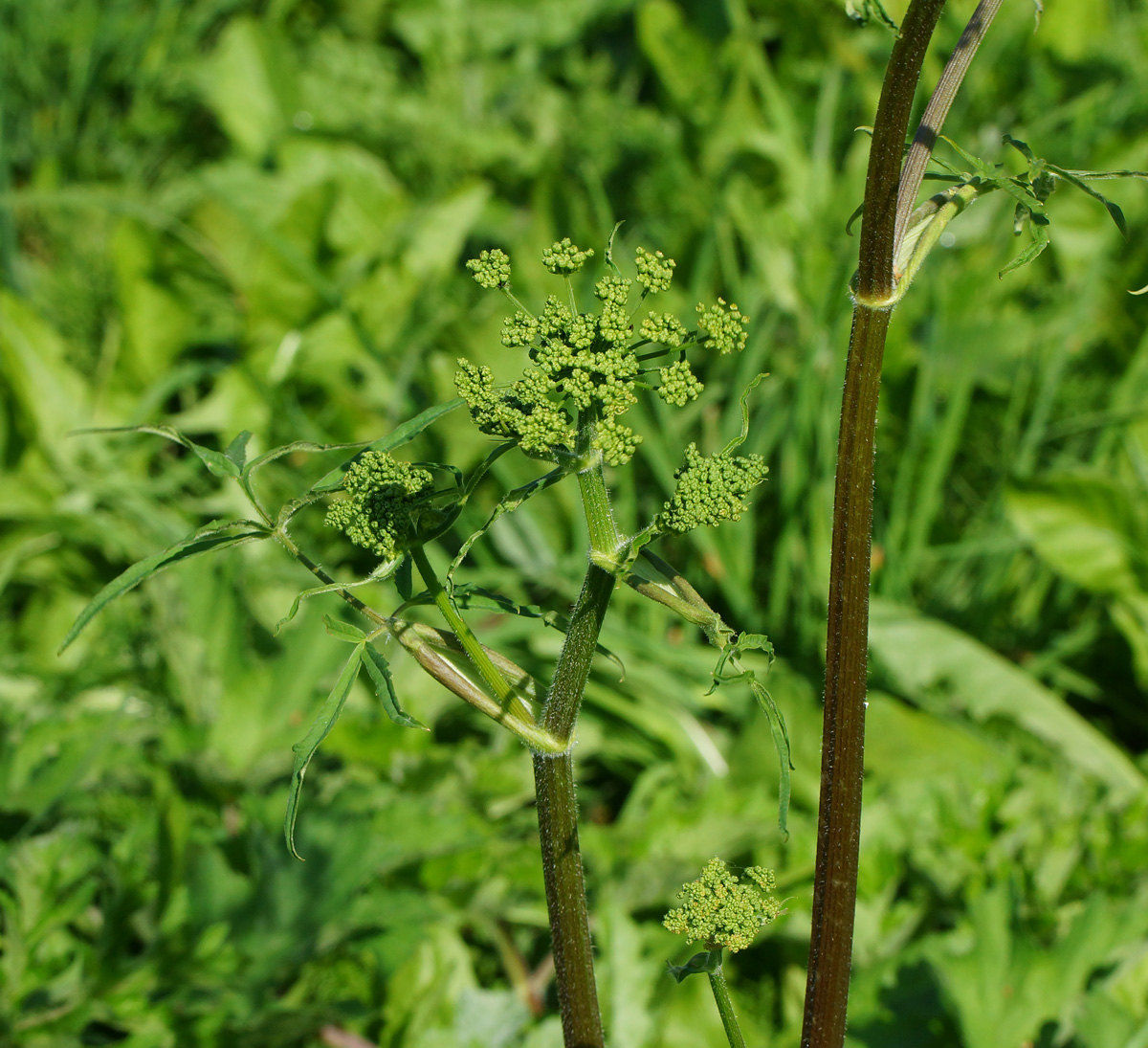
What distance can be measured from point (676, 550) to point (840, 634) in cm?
213

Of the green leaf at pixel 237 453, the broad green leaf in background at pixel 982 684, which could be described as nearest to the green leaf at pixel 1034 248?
the green leaf at pixel 237 453

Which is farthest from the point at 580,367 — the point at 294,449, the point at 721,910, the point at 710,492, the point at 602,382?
the point at 721,910

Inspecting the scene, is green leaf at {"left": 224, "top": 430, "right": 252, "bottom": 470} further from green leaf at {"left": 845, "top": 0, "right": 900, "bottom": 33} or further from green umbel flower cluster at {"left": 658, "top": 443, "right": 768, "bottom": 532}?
green leaf at {"left": 845, "top": 0, "right": 900, "bottom": 33}

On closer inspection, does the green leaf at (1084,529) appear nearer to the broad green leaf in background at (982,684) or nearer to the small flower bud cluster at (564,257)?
the broad green leaf in background at (982,684)

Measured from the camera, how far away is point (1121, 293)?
131 inches

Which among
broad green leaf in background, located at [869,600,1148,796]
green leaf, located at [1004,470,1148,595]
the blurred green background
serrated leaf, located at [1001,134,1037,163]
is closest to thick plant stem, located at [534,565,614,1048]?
serrated leaf, located at [1001,134,1037,163]

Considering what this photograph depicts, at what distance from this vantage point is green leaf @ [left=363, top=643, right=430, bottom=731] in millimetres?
841

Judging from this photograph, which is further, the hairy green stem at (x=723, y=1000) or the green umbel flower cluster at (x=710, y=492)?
the hairy green stem at (x=723, y=1000)

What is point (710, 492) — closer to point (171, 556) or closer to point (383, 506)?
point (383, 506)

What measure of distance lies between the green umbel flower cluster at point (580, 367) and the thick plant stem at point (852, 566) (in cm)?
14

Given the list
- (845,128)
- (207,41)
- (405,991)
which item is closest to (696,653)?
(405,991)

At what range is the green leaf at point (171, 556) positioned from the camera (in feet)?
2.85

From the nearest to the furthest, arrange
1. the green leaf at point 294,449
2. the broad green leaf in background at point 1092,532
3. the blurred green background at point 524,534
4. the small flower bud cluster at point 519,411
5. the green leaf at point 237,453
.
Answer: the small flower bud cluster at point 519,411
the green leaf at point 294,449
the green leaf at point 237,453
the blurred green background at point 524,534
the broad green leaf in background at point 1092,532

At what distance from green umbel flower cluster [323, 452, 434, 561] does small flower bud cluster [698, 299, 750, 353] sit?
0.25 metres
